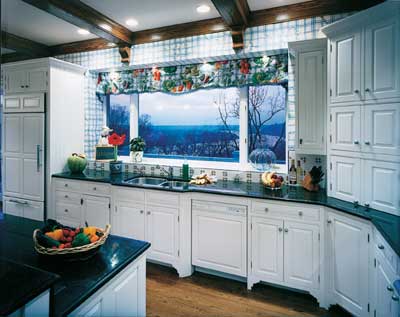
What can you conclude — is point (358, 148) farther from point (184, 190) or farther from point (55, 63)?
point (55, 63)

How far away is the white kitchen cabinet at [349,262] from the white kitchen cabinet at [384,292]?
0.13 m

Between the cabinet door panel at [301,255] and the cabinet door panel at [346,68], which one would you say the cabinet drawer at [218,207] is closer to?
the cabinet door panel at [301,255]

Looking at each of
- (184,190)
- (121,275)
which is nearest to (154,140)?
(184,190)

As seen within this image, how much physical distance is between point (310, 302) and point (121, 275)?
1.89 m

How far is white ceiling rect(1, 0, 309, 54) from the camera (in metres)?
2.79

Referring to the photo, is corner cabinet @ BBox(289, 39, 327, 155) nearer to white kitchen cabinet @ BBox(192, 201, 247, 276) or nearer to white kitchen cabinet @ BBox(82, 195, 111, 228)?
white kitchen cabinet @ BBox(192, 201, 247, 276)

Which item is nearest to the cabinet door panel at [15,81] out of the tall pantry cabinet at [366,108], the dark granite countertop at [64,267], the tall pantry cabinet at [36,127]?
the tall pantry cabinet at [36,127]

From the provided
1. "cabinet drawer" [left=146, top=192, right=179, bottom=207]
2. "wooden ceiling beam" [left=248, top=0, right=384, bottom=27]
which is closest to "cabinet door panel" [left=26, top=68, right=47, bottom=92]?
"cabinet drawer" [left=146, top=192, right=179, bottom=207]

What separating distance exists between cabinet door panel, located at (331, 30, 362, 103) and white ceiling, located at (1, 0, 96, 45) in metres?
2.96

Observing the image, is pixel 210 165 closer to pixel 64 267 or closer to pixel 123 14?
pixel 123 14

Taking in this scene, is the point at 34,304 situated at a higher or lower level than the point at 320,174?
lower

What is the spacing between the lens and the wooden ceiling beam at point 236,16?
2.53 meters

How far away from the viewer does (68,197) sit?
141 inches

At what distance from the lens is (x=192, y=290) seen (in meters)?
2.63
